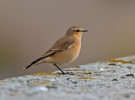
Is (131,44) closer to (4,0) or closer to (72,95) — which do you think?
(4,0)

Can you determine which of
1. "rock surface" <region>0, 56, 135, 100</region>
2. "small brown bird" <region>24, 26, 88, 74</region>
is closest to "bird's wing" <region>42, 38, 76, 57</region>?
"small brown bird" <region>24, 26, 88, 74</region>

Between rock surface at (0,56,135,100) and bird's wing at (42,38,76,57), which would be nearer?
rock surface at (0,56,135,100)

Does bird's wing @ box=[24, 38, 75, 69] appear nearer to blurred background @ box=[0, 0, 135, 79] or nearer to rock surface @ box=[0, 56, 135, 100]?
rock surface @ box=[0, 56, 135, 100]

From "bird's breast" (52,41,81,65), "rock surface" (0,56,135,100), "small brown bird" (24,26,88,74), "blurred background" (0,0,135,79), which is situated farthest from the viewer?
"blurred background" (0,0,135,79)

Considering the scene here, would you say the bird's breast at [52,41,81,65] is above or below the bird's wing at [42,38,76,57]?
below

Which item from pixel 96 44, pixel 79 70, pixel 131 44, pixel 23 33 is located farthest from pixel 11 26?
pixel 79 70

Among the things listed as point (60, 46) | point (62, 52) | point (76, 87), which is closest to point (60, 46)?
point (60, 46)
